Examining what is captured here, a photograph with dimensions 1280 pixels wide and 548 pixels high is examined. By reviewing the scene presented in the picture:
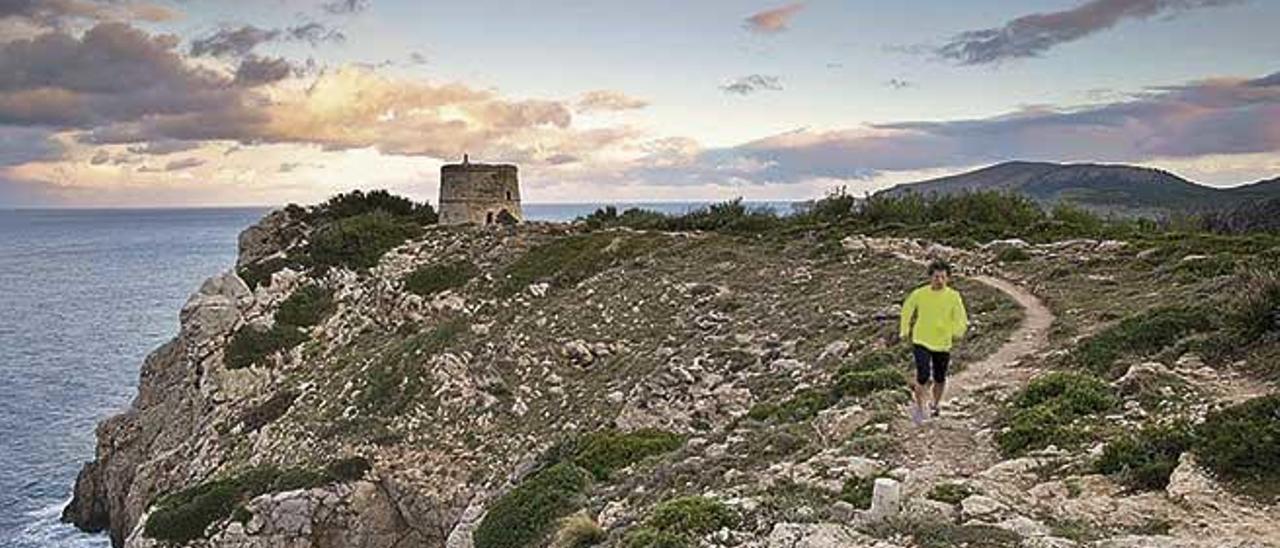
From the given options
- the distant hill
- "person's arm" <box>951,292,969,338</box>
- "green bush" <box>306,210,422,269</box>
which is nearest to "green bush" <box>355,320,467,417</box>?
"green bush" <box>306,210,422,269</box>

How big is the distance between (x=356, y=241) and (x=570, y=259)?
11824 mm

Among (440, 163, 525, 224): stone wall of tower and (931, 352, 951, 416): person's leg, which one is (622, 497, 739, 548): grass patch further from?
(440, 163, 525, 224): stone wall of tower

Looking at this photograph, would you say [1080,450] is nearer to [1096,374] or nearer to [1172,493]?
[1172,493]

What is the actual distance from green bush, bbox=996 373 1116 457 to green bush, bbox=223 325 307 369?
31.3m

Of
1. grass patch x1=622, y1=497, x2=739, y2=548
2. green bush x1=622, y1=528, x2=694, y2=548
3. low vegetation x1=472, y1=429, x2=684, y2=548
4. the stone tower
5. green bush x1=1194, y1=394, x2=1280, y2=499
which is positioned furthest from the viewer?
the stone tower

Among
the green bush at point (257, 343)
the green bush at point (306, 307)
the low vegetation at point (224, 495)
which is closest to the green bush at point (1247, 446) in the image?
the low vegetation at point (224, 495)

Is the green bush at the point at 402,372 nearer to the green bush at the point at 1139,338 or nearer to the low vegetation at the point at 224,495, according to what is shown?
the low vegetation at the point at 224,495

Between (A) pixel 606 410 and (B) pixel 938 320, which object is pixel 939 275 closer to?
(B) pixel 938 320

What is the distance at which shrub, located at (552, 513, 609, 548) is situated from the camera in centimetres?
1414

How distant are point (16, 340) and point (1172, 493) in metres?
87.5

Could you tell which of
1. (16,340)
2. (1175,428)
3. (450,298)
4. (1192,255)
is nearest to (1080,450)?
(1175,428)

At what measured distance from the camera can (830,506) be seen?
38.6ft

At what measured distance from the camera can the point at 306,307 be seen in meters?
42.1

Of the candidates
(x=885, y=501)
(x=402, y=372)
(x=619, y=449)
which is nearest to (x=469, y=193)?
(x=402, y=372)
